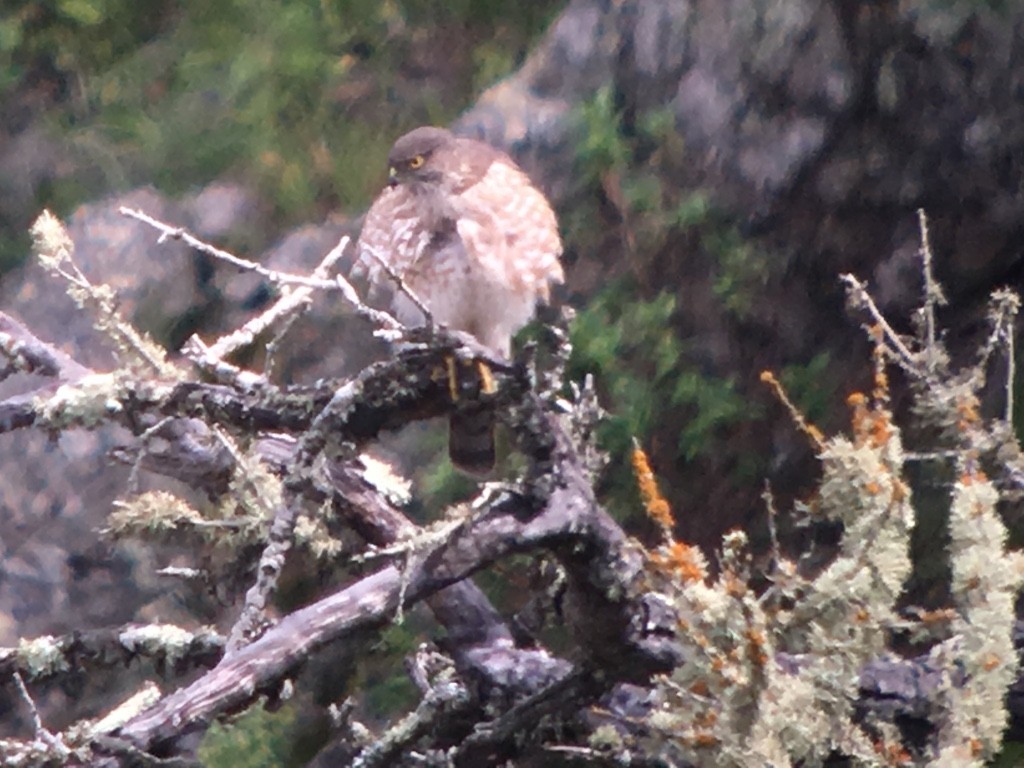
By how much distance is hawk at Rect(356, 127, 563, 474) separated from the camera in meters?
2.50

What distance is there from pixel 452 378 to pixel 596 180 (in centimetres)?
163

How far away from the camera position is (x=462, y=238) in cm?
249

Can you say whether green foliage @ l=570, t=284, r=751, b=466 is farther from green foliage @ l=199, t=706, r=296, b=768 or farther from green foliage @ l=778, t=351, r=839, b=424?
green foliage @ l=199, t=706, r=296, b=768

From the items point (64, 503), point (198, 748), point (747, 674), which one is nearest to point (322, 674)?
point (198, 748)

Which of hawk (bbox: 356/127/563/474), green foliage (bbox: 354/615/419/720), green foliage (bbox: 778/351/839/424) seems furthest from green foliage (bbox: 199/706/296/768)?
green foliage (bbox: 778/351/839/424)

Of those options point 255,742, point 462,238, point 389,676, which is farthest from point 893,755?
point 255,742

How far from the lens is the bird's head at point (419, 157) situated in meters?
2.54

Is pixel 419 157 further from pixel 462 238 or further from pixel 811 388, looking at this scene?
pixel 811 388

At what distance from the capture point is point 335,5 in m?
3.41

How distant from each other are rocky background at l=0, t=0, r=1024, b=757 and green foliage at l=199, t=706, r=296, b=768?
44 cm

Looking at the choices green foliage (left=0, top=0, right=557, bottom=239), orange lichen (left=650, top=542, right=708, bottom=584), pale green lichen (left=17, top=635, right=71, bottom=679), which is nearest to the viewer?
orange lichen (left=650, top=542, right=708, bottom=584)

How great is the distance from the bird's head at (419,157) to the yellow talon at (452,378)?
867mm

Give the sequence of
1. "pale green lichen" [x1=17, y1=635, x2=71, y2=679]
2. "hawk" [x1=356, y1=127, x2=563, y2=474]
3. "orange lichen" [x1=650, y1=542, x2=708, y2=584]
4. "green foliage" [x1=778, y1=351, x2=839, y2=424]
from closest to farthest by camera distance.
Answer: "orange lichen" [x1=650, y1=542, x2=708, y2=584]
"pale green lichen" [x1=17, y1=635, x2=71, y2=679]
"hawk" [x1=356, y1=127, x2=563, y2=474]
"green foliage" [x1=778, y1=351, x2=839, y2=424]

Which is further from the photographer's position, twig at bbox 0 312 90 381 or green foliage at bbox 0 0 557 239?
green foliage at bbox 0 0 557 239
